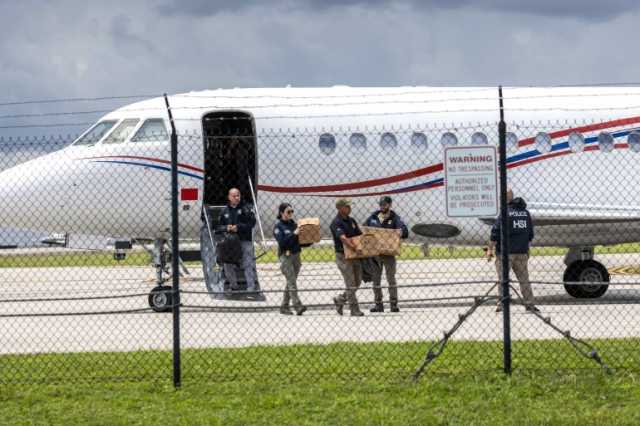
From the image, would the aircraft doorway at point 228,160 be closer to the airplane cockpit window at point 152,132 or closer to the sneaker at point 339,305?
the airplane cockpit window at point 152,132

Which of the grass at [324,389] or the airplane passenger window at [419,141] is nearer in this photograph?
the grass at [324,389]

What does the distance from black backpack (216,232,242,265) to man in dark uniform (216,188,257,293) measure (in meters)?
0.09

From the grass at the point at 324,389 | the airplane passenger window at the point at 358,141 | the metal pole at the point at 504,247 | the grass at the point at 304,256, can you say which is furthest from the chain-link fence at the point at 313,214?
the grass at the point at 304,256

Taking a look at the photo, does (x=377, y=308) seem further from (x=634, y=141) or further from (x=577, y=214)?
(x=634, y=141)

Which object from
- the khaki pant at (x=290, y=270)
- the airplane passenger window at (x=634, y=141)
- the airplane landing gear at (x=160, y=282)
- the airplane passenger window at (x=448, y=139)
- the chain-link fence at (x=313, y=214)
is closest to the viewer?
the chain-link fence at (x=313, y=214)

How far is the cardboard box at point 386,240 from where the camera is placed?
18.5 m

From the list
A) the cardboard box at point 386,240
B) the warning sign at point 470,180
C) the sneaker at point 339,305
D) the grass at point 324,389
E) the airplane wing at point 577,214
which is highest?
the warning sign at point 470,180

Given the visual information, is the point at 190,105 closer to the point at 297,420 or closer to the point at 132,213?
the point at 132,213

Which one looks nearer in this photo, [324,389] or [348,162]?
[324,389]

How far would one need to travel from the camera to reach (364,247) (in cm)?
1831

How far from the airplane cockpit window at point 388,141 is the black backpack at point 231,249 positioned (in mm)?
3688

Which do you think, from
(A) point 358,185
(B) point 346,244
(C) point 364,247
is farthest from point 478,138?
(B) point 346,244

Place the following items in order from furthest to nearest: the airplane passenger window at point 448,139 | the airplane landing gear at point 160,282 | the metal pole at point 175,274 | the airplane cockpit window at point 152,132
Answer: the airplane passenger window at point 448,139, the airplane cockpit window at point 152,132, the airplane landing gear at point 160,282, the metal pole at point 175,274

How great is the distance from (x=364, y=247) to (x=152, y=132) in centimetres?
472
